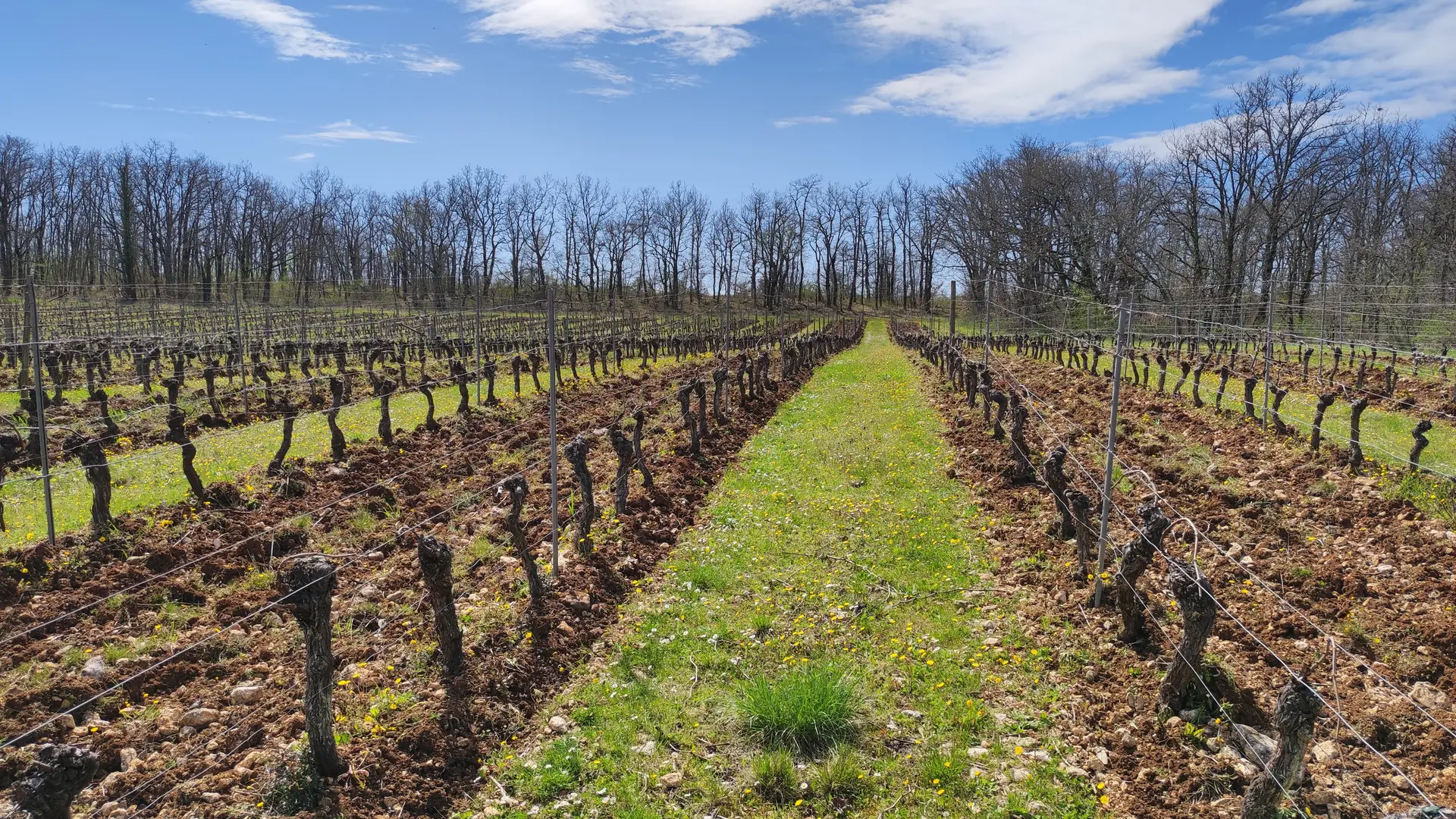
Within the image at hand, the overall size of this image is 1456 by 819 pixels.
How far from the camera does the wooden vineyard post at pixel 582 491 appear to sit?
7668 millimetres

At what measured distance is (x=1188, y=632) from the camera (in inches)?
180

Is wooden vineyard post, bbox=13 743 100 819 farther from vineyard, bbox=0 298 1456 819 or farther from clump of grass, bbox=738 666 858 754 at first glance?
clump of grass, bbox=738 666 858 754

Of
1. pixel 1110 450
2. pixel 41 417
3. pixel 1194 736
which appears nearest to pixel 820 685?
pixel 1194 736

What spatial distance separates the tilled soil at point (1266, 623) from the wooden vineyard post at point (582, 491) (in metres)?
4.22

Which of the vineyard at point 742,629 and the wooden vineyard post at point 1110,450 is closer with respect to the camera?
the vineyard at point 742,629

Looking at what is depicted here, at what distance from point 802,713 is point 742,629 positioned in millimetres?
1599

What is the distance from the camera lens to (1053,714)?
4.94 metres

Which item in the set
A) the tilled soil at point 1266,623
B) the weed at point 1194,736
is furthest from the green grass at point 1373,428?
the weed at point 1194,736

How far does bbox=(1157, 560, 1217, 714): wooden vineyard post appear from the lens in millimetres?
4473

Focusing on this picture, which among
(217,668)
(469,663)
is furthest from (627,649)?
(217,668)

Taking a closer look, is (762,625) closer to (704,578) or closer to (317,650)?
(704,578)

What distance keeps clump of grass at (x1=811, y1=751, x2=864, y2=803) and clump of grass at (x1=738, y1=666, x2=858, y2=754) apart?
203 millimetres

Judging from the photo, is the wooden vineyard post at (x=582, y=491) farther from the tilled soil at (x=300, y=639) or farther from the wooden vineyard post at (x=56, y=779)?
the wooden vineyard post at (x=56, y=779)

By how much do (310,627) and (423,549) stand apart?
3.30ft
